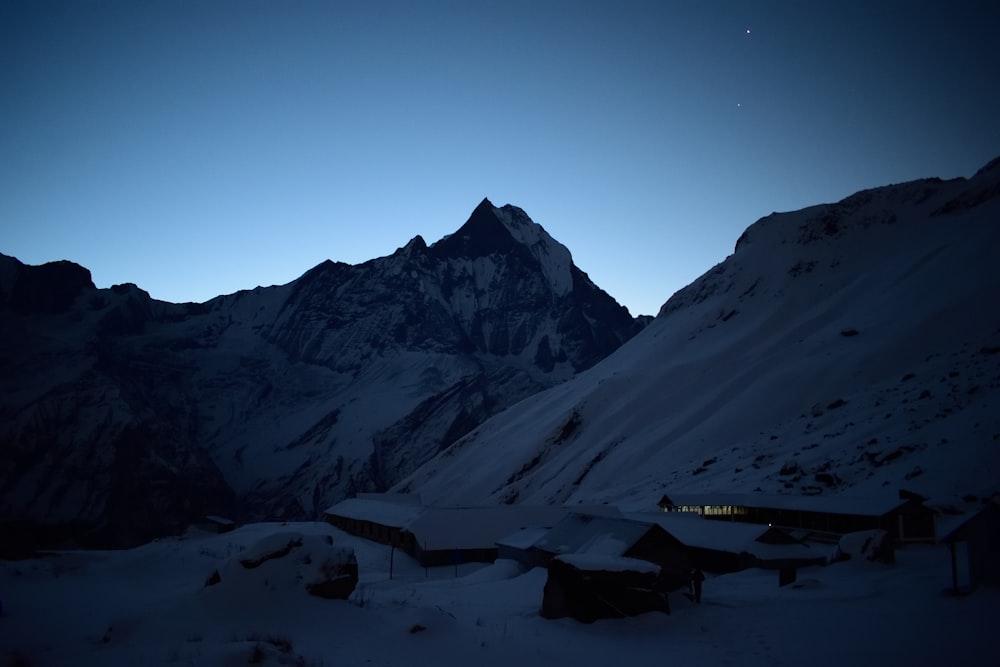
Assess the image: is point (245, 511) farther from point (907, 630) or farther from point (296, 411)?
point (907, 630)

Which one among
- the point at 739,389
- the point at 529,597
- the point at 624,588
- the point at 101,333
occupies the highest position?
the point at 101,333

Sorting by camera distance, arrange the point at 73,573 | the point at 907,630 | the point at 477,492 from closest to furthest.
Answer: the point at 907,630 → the point at 73,573 → the point at 477,492

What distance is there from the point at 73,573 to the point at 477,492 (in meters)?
69.5

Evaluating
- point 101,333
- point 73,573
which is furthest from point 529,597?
point 101,333

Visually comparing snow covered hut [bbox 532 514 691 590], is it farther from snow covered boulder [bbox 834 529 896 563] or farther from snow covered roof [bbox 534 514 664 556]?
snow covered boulder [bbox 834 529 896 563]

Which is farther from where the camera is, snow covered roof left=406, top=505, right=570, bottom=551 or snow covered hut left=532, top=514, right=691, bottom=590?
snow covered roof left=406, top=505, right=570, bottom=551

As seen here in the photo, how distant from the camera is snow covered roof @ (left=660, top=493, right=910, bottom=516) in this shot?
118 feet

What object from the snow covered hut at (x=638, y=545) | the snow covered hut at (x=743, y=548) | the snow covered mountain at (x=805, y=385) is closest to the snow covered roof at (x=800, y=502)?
the snow covered hut at (x=743, y=548)

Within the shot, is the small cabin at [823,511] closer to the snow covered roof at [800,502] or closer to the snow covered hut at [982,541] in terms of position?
the snow covered roof at [800,502]

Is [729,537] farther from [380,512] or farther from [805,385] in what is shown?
[805,385]

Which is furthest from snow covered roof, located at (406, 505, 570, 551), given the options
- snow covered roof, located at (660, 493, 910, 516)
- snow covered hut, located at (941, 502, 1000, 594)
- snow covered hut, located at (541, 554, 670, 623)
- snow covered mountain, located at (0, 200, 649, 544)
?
snow covered mountain, located at (0, 200, 649, 544)

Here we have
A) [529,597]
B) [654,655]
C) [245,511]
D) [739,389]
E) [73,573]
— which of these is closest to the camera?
[654,655]

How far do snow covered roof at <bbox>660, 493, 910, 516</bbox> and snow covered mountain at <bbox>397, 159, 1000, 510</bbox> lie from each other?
10.3ft

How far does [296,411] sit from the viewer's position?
175125 mm
